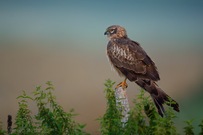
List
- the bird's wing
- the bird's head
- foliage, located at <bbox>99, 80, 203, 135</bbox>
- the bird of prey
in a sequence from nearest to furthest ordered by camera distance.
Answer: foliage, located at <bbox>99, 80, 203, 135</bbox>
the bird of prey
the bird's wing
the bird's head

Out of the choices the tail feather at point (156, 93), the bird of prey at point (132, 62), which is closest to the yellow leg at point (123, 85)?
the bird of prey at point (132, 62)

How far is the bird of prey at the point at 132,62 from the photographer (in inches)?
426

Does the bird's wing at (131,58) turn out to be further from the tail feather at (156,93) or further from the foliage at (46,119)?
the foliage at (46,119)

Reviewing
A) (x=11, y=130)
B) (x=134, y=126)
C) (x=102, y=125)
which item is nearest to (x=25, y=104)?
(x=11, y=130)

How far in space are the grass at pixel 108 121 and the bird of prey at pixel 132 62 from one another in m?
2.67

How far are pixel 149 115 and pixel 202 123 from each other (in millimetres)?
1256

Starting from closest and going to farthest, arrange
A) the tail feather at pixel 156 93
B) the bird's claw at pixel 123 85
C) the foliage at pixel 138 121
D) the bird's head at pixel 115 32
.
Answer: the foliage at pixel 138 121 < the tail feather at pixel 156 93 < the bird's claw at pixel 123 85 < the bird's head at pixel 115 32

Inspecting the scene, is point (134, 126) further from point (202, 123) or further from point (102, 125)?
point (202, 123)

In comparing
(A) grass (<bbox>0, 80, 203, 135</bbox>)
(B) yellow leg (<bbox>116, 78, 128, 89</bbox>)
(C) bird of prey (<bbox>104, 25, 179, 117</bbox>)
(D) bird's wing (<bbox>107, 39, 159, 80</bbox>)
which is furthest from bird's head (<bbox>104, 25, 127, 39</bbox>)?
Answer: (A) grass (<bbox>0, 80, 203, 135</bbox>)

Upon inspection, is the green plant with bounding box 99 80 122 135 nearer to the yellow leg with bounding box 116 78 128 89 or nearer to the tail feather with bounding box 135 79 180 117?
the tail feather with bounding box 135 79 180 117

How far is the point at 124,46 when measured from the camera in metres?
12.0

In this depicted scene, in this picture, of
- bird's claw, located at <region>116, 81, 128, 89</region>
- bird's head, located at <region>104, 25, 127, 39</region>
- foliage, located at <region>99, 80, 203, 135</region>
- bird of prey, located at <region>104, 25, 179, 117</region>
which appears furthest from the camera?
bird's head, located at <region>104, 25, 127, 39</region>

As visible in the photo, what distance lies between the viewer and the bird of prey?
35.5ft

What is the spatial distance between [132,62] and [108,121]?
4.54m
